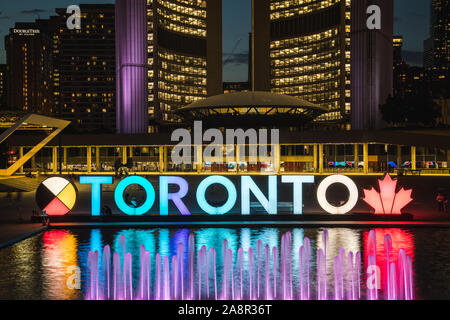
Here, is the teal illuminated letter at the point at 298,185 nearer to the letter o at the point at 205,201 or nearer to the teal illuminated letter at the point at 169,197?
the letter o at the point at 205,201

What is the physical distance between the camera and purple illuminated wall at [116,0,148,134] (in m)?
114

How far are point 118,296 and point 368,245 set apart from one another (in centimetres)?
950

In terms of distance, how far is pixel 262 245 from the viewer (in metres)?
17.5

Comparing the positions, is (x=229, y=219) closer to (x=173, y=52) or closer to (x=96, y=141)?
(x=96, y=141)

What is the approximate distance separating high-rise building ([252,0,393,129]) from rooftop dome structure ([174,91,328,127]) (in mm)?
36510

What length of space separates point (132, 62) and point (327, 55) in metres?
67.6

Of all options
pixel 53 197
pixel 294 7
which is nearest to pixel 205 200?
pixel 53 197

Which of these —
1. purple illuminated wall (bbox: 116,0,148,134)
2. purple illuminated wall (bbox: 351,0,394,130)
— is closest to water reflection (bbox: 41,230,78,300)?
purple illuminated wall (bbox: 351,0,394,130)

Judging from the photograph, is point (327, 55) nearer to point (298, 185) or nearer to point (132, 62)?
point (132, 62)

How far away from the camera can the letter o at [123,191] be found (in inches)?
887

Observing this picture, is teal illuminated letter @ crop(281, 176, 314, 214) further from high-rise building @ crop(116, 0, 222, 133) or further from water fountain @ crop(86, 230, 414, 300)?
high-rise building @ crop(116, 0, 222, 133)

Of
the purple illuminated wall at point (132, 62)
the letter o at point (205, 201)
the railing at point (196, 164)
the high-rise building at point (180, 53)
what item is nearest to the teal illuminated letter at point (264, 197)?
the letter o at point (205, 201)

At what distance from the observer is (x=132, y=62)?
115 metres

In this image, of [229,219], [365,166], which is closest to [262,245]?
[229,219]
